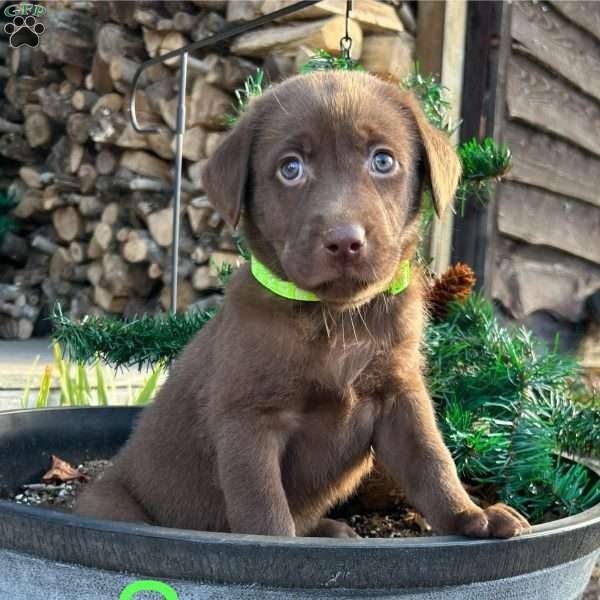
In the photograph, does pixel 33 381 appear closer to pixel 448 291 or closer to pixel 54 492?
pixel 54 492

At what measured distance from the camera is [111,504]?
1.36 meters

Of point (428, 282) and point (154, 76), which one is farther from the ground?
point (154, 76)

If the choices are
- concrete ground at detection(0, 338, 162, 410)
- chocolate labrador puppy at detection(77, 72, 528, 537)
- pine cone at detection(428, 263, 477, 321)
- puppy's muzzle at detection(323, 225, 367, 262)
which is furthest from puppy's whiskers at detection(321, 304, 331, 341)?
concrete ground at detection(0, 338, 162, 410)

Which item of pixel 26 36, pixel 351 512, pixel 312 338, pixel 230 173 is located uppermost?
pixel 26 36

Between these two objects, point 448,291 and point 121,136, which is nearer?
point 448,291

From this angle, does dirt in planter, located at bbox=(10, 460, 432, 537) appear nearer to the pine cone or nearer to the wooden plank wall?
the pine cone

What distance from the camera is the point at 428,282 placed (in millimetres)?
1899

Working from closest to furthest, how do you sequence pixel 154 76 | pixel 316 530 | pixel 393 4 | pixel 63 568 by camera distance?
1. pixel 63 568
2. pixel 316 530
3. pixel 393 4
4. pixel 154 76

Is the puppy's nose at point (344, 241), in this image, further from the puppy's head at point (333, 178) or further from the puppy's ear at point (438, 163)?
the puppy's ear at point (438, 163)

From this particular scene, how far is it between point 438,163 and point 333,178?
0.20m

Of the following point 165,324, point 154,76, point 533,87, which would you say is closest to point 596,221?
point 533,87

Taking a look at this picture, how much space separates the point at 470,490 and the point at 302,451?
454 mm

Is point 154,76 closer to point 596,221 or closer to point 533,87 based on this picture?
point 533,87

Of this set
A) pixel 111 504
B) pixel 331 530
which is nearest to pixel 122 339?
pixel 111 504
